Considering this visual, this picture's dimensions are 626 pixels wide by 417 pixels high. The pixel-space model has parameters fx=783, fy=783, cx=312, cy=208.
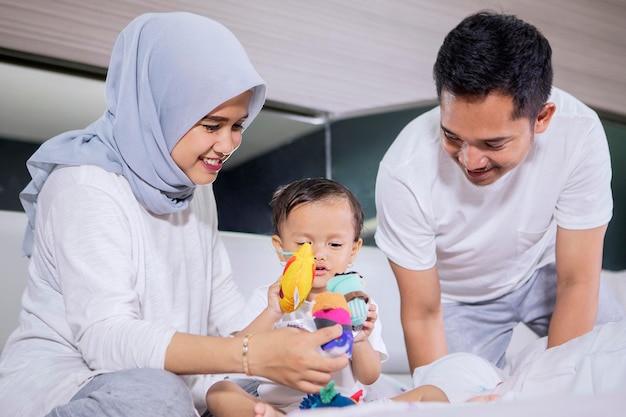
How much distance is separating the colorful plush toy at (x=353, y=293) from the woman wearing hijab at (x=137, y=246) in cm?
21

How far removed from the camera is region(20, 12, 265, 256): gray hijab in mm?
1468

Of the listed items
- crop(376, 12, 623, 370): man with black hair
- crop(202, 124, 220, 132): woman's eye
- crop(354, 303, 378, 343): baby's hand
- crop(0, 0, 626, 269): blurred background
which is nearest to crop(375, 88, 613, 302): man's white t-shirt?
crop(376, 12, 623, 370): man with black hair

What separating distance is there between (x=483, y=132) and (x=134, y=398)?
90 cm

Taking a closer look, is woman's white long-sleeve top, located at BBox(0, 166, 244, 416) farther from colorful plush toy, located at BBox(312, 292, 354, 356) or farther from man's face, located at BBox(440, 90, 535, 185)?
man's face, located at BBox(440, 90, 535, 185)

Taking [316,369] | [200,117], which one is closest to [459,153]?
[200,117]

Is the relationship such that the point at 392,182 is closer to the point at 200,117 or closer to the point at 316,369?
the point at 200,117

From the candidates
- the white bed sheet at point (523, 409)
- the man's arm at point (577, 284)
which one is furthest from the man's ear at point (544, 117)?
the white bed sheet at point (523, 409)

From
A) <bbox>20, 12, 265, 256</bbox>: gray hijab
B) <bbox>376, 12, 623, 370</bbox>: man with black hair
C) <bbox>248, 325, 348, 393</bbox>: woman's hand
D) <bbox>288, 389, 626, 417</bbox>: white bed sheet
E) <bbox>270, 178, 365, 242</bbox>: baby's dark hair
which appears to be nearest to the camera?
<bbox>288, 389, 626, 417</bbox>: white bed sheet

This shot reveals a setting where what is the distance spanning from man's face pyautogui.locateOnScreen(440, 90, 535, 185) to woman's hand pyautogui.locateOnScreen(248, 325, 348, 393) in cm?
64

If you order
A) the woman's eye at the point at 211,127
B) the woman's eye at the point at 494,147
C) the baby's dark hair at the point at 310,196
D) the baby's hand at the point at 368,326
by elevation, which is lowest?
the baby's hand at the point at 368,326

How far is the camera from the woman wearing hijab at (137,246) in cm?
129

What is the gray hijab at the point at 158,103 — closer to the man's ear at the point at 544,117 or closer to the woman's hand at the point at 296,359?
the woman's hand at the point at 296,359

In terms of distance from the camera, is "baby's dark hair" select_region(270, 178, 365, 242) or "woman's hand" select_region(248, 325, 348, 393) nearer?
"woman's hand" select_region(248, 325, 348, 393)

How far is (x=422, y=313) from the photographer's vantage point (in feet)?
6.44
